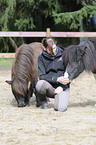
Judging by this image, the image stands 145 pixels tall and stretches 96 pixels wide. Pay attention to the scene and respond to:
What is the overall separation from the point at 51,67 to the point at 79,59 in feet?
1.56

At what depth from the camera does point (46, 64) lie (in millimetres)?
4090

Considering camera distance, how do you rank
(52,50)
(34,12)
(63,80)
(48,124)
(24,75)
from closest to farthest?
(48,124) → (63,80) → (52,50) → (24,75) → (34,12)

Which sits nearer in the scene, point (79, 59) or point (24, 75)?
point (79, 59)

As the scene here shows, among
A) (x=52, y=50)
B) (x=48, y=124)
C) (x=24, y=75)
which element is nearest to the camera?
(x=48, y=124)

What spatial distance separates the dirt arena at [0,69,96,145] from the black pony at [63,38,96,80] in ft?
2.01

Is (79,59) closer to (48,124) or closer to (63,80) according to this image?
(63,80)

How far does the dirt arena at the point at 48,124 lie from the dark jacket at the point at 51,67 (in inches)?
20.5

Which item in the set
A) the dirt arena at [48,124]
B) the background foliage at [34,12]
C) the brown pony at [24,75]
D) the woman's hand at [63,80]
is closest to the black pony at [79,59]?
the woman's hand at [63,80]

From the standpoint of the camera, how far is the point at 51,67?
13.3 feet

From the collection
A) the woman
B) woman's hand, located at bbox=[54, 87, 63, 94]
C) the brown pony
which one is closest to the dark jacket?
the woman

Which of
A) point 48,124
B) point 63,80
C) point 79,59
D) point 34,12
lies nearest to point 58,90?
point 63,80

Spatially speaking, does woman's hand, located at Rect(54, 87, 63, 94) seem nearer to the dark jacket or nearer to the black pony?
the dark jacket

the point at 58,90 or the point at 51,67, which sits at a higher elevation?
the point at 51,67

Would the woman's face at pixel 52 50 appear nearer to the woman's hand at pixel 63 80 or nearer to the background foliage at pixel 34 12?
the woman's hand at pixel 63 80
